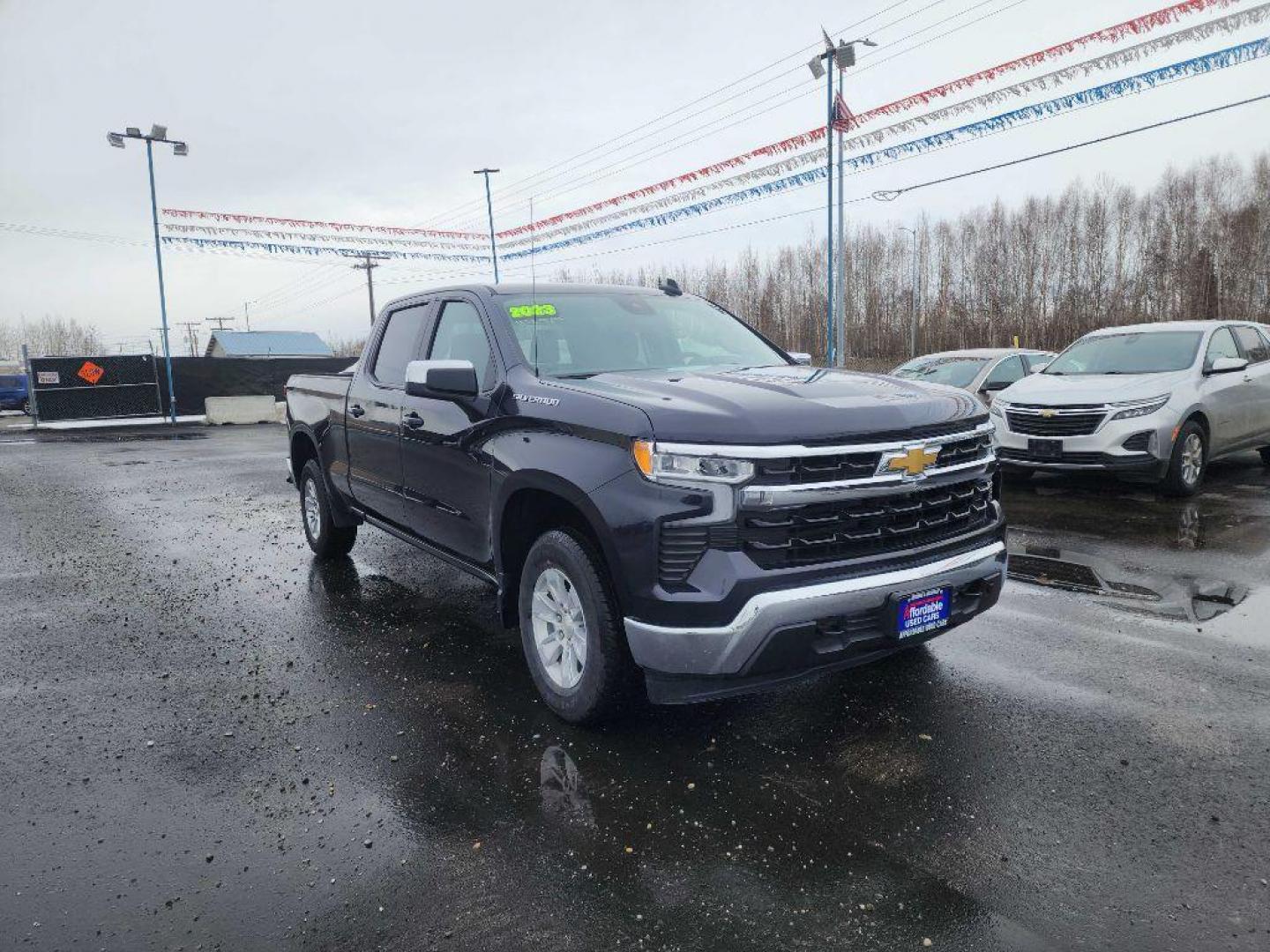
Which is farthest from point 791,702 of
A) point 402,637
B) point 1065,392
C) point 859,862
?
point 1065,392

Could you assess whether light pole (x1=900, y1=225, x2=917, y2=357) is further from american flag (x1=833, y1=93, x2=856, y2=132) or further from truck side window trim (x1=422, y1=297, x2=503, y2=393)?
truck side window trim (x1=422, y1=297, x2=503, y2=393)

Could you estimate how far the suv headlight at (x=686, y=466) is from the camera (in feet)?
10.4

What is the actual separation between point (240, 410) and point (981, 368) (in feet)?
71.5

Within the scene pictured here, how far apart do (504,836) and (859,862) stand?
1205mm

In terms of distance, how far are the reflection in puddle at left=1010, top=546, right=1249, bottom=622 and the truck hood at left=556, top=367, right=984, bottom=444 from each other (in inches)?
93.2

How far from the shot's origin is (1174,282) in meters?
46.0

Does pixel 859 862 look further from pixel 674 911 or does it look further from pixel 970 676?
pixel 970 676

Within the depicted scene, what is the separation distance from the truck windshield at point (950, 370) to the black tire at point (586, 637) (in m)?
9.62

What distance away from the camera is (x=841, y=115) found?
19.4m

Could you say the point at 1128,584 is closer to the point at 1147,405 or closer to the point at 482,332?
the point at 1147,405

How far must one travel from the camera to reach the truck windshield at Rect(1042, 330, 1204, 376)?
369 inches

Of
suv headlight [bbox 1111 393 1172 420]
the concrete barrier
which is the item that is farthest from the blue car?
suv headlight [bbox 1111 393 1172 420]

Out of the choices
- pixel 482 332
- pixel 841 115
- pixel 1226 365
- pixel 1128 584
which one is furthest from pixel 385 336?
pixel 841 115

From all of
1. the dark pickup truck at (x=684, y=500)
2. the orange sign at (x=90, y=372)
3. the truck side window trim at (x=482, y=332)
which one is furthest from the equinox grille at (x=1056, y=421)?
the orange sign at (x=90, y=372)
